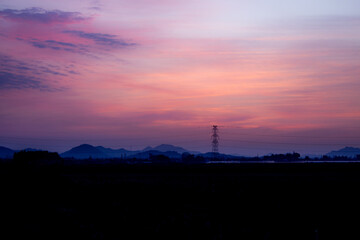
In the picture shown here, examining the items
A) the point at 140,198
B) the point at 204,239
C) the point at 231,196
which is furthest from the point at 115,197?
the point at 204,239

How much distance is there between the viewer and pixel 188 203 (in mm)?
30109

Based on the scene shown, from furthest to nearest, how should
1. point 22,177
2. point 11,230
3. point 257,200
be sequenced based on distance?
1. point 22,177
2. point 257,200
3. point 11,230

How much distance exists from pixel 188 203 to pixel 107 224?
9.15 metres

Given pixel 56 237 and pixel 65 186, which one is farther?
pixel 65 186

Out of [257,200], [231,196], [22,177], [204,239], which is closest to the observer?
[204,239]

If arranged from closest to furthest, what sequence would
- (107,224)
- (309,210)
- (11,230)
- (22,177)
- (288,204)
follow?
(11,230) < (107,224) < (309,210) < (288,204) < (22,177)

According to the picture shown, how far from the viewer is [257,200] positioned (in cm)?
3088

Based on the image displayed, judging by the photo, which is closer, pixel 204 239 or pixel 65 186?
pixel 204 239

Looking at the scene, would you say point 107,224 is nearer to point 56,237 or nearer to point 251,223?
point 56,237

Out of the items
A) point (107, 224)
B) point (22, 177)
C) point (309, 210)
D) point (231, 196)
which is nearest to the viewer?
point (107, 224)

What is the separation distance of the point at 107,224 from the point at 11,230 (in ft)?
15.7

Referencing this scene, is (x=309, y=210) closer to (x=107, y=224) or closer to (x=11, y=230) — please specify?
(x=107, y=224)

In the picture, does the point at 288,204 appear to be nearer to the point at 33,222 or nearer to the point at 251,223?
the point at 251,223

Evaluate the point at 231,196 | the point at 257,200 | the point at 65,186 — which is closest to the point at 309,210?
the point at 257,200
